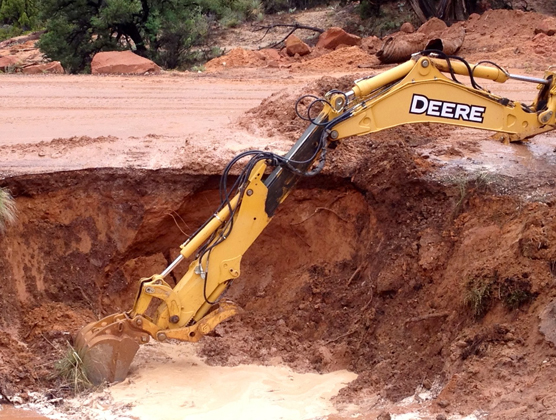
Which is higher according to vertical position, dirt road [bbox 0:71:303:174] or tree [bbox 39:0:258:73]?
dirt road [bbox 0:71:303:174]

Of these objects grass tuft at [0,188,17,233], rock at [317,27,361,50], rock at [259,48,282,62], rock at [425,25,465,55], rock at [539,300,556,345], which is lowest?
rock at [259,48,282,62]

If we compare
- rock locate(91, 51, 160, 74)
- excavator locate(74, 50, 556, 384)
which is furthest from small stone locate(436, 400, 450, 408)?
rock locate(91, 51, 160, 74)

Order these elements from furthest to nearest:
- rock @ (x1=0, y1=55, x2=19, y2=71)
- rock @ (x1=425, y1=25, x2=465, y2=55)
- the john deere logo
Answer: rock @ (x1=0, y1=55, x2=19, y2=71) → rock @ (x1=425, y1=25, x2=465, y2=55) → the john deere logo

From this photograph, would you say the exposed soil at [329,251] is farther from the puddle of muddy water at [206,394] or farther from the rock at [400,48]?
the rock at [400,48]

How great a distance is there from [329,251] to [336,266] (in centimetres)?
27

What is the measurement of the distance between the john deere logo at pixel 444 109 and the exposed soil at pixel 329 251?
3.33 ft

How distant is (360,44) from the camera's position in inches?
761

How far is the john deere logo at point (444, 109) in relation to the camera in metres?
7.26

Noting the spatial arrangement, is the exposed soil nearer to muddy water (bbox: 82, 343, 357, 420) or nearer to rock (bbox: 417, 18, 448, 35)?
muddy water (bbox: 82, 343, 357, 420)

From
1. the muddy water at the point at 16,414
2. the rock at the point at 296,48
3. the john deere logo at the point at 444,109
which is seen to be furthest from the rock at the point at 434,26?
the muddy water at the point at 16,414

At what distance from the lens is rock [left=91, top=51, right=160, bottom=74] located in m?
16.7

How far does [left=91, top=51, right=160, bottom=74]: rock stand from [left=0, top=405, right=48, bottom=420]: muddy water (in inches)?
423

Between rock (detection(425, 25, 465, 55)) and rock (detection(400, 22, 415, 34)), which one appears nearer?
rock (detection(425, 25, 465, 55))

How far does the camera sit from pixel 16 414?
6.90 m
